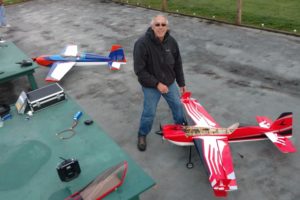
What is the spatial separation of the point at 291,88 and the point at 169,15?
28.8 feet

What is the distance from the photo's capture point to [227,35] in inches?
475

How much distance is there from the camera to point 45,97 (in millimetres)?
5730

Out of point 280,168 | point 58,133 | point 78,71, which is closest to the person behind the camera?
point 58,133

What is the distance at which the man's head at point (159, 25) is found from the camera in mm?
5086

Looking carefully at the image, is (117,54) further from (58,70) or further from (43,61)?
(43,61)

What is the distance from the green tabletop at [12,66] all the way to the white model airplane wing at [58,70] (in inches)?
34.3

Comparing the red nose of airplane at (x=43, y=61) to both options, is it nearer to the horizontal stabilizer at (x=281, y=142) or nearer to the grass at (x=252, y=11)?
the horizontal stabilizer at (x=281, y=142)

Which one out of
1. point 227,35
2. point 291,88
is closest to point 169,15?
point 227,35

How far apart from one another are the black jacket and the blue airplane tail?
465 centimetres

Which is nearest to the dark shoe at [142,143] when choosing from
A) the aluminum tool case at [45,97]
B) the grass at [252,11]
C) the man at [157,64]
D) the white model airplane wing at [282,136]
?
the man at [157,64]

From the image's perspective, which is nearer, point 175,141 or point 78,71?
point 175,141

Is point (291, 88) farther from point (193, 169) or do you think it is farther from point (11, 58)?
point (11, 58)

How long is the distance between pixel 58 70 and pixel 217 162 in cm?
658

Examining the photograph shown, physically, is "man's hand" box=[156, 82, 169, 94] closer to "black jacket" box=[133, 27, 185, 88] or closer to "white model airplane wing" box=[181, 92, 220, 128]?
"black jacket" box=[133, 27, 185, 88]
